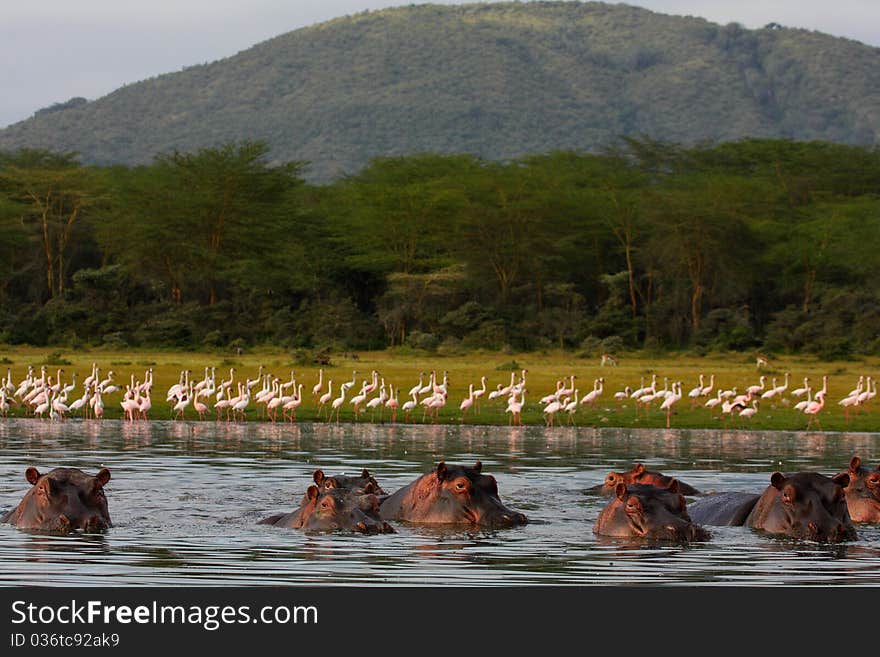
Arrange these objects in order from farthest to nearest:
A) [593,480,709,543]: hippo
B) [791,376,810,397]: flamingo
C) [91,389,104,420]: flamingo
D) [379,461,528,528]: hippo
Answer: [791,376,810,397]: flamingo → [91,389,104,420]: flamingo → [379,461,528,528]: hippo → [593,480,709,543]: hippo

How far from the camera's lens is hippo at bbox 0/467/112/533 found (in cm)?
1325

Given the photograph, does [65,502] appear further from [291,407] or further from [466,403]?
[466,403]

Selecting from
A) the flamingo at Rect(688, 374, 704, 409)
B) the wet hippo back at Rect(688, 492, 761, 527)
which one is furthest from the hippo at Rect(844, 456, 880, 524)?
the flamingo at Rect(688, 374, 704, 409)

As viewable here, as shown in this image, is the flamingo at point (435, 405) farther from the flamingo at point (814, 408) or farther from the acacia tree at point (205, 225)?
the acacia tree at point (205, 225)

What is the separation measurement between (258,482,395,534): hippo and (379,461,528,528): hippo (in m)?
0.46

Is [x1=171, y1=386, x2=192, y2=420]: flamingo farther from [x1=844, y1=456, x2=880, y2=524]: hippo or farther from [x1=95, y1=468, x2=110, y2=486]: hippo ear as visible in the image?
[x1=844, y1=456, x2=880, y2=524]: hippo

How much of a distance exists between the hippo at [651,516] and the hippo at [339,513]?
189 centimetres

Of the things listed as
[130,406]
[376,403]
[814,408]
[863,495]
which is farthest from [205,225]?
[863,495]

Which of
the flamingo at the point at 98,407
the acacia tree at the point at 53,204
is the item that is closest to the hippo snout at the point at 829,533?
the flamingo at the point at 98,407

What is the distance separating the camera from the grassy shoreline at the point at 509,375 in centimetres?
3197

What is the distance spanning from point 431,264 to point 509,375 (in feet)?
74.1

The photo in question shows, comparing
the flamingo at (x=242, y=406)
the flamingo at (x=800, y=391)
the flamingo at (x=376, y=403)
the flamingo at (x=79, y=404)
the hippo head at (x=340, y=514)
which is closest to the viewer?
the hippo head at (x=340, y=514)
